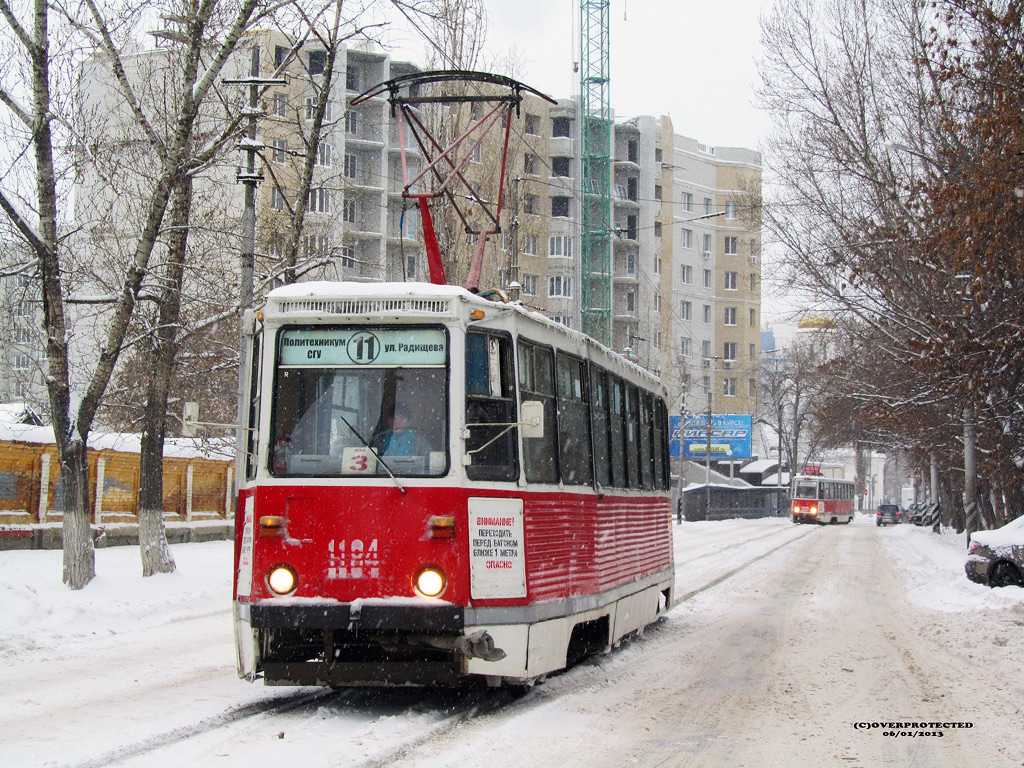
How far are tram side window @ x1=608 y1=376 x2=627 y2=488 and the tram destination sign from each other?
3342 millimetres

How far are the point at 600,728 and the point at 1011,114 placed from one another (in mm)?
10518

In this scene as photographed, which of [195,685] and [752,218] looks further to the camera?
[752,218]

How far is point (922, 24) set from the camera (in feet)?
73.2

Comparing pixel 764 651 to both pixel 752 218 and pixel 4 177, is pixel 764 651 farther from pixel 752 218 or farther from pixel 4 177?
pixel 752 218

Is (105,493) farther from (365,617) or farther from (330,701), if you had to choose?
(365,617)

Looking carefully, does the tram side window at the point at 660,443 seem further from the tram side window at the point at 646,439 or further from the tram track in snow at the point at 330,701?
the tram track in snow at the point at 330,701

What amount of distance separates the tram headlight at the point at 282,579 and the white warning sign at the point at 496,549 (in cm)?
118

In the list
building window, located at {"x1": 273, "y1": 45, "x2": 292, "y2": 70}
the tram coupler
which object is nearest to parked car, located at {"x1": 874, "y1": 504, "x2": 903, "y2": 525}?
building window, located at {"x1": 273, "y1": 45, "x2": 292, "y2": 70}

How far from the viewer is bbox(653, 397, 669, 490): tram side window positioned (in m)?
13.5

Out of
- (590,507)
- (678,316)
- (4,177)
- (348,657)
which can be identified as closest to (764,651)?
(590,507)

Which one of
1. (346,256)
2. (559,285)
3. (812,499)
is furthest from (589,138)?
(346,256)

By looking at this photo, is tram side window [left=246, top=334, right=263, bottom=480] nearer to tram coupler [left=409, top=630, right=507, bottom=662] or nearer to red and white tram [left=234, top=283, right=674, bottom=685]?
red and white tram [left=234, top=283, right=674, bottom=685]

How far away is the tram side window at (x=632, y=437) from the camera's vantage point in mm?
11570

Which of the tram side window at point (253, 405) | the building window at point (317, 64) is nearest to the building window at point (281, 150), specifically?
the building window at point (317, 64)
